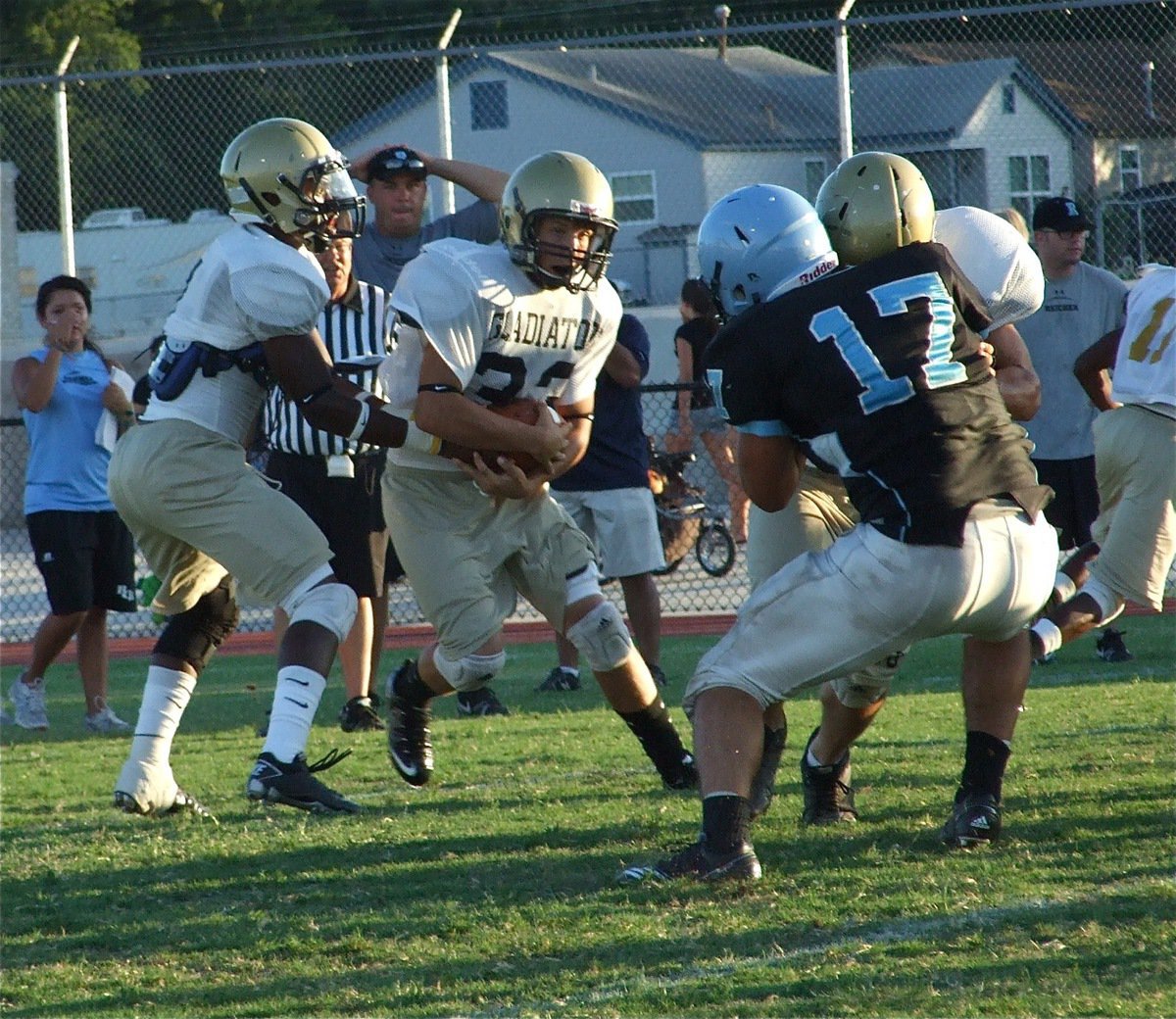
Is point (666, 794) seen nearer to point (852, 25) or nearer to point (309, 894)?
point (309, 894)

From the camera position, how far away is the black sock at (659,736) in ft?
16.2

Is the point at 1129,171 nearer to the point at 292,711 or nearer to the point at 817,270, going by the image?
the point at 817,270

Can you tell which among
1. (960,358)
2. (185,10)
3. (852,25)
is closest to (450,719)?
(960,358)

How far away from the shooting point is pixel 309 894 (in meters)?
4.07

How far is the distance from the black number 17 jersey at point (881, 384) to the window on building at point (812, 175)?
33.2ft

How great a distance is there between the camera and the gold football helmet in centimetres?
391

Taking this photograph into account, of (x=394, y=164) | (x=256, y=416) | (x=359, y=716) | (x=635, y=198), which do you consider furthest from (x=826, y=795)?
(x=635, y=198)

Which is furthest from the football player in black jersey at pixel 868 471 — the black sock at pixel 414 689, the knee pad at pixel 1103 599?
the knee pad at pixel 1103 599

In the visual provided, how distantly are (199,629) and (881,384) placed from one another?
99.0 inches

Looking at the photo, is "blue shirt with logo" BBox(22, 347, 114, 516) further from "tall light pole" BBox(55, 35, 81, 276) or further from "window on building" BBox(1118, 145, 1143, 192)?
"window on building" BBox(1118, 145, 1143, 192)

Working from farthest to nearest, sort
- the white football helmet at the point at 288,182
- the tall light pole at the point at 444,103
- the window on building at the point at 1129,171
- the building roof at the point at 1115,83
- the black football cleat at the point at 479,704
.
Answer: the window on building at the point at 1129,171, the building roof at the point at 1115,83, the tall light pole at the point at 444,103, the black football cleat at the point at 479,704, the white football helmet at the point at 288,182

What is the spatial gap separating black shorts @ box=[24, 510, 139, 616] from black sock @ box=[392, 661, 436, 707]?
2.72 metres

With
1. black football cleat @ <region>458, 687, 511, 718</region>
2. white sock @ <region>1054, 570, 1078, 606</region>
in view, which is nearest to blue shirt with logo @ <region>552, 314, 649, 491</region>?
black football cleat @ <region>458, 687, 511, 718</region>

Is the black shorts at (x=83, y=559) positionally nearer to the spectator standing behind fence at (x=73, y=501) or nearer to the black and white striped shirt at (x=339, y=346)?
the spectator standing behind fence at (x=73, y=501)
